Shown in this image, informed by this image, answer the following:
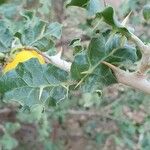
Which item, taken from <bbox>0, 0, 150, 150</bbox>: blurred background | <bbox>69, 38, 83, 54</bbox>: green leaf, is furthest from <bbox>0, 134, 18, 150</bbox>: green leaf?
<bbox>69, 38, 83, 54</bbox>: green leaf

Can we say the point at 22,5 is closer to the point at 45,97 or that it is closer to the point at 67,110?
the point at 67,110

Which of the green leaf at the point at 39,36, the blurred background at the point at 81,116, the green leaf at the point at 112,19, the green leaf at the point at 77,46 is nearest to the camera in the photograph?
the green leaf at the point at 112,19

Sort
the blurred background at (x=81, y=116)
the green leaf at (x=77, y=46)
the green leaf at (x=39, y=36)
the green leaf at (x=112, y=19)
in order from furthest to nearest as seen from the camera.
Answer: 1. the blurred background at (x=81, y=116)
2. the green leaf at (x=39, y=36)
3. the green leaf at (x=77, y=46)
4. the green leaf at (x=112, y=19)

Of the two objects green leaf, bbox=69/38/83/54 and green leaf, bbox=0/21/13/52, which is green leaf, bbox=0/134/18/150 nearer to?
green leaf, bbox=0/21/13/52

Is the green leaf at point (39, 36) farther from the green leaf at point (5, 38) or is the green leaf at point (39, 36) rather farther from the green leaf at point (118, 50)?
the green leaf at point (118, 50)

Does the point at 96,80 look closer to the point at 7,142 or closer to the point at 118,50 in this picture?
the point at 118,50

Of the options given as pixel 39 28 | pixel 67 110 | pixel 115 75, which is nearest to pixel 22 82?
pixel 115 75

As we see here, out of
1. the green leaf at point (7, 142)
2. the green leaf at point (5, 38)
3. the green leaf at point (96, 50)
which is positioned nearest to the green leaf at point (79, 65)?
the green leaf at point (96, 50)
